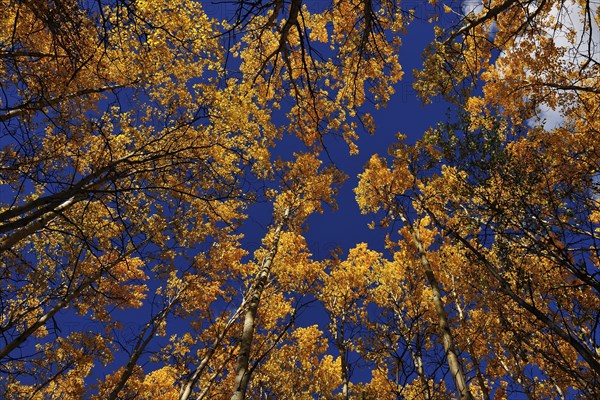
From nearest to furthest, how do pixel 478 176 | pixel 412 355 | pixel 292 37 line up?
pixel 412 355
pixel 478 176
pixel 292 37

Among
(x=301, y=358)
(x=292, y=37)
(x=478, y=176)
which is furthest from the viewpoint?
(x=301, y=358)

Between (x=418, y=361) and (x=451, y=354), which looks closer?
(x=451, y=354)

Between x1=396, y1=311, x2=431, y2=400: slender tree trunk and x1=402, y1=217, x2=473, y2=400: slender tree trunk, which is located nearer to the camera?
x1=396, y1=311, x2=431, y2=400: slender tree trunk

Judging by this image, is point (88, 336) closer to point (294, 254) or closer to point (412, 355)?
point (294, 254)

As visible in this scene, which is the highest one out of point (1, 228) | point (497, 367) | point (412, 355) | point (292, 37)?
point (292, 37)

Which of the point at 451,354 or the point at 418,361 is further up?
the point at 418,361

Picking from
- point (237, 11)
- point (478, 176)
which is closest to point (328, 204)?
point (478, 176)

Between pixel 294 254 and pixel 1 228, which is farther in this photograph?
pixel 294 254

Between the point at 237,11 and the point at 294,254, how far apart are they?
10047mm

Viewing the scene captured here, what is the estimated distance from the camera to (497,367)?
11227 mm

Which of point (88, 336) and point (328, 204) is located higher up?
point (328, 204)

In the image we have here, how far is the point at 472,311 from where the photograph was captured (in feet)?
42.5

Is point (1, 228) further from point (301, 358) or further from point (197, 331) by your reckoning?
point (301, 358)

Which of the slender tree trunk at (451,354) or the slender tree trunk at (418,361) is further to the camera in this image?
the slender tree trunk at (451,354)
